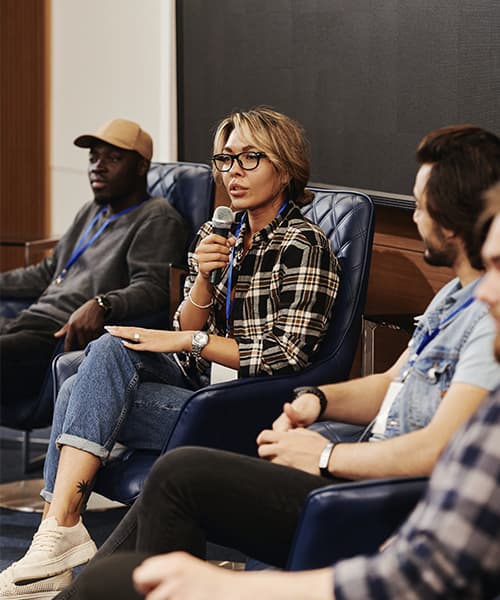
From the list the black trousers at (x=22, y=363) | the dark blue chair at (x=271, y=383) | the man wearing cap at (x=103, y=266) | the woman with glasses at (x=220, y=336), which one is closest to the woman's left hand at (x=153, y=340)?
the woman with glasses at (x=220, y=336)

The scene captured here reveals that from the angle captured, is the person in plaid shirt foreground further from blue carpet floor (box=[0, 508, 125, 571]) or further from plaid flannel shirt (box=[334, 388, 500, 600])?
blue carpet floor (box=[0, 508, 125, 571])

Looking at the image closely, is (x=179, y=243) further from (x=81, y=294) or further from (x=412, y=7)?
(x=412, y=7)

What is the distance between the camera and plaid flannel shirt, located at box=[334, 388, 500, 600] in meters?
1.25

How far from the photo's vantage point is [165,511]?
187cm

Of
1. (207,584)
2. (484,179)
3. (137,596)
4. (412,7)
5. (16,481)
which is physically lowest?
(16,481)

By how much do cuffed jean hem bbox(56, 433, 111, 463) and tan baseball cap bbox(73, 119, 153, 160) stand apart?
1429 mm

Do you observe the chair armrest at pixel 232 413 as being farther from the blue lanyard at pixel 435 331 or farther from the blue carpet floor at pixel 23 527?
the blue carpet floor at pixel 23 527

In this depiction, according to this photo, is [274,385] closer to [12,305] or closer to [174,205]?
[174,205]

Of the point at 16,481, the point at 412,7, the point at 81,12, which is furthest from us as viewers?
the point at 81,12

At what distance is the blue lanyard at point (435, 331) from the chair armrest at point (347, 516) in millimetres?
338

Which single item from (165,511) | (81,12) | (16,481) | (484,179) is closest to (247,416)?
(165,511)

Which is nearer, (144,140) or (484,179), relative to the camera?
(484,179)

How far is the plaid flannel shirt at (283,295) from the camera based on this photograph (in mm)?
2646

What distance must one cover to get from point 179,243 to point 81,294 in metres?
0.42
